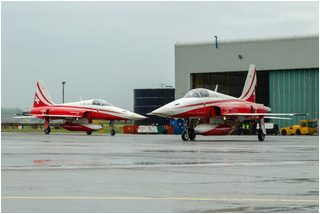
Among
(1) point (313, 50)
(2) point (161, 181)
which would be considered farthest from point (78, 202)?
(1) point (313, 50)

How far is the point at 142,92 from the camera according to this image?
4363 inches

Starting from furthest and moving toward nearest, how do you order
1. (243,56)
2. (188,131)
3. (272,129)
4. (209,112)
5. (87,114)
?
(243,56)
(272,129)
(87,114)
(209,112)
(188,131)

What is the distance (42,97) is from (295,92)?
25.7m

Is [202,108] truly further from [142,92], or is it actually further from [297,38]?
[142,92]

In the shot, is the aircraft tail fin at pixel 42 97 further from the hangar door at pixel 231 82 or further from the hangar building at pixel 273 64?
the hangar door at pixel 231 82

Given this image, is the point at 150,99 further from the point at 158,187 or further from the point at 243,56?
the point at 158,187

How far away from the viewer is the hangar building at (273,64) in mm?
65188

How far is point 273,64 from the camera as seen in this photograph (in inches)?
2633

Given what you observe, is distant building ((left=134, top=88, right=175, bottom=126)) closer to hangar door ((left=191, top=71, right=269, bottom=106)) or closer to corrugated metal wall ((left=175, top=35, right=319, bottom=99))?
hangar door ((left=191, top=71, right=269, bottom=106))

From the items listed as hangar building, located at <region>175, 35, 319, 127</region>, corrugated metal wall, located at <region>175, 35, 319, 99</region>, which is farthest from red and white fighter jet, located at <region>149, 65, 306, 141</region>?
hangar building, located at <region>175, 35, 319, 127</region>

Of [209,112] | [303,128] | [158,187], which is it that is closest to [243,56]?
[303,128]

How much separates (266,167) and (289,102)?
171 feet

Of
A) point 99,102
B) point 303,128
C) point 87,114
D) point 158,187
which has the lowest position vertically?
point 158,187

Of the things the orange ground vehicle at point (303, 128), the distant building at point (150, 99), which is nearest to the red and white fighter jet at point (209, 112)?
the orange ground vehicle at point (303, 128)
